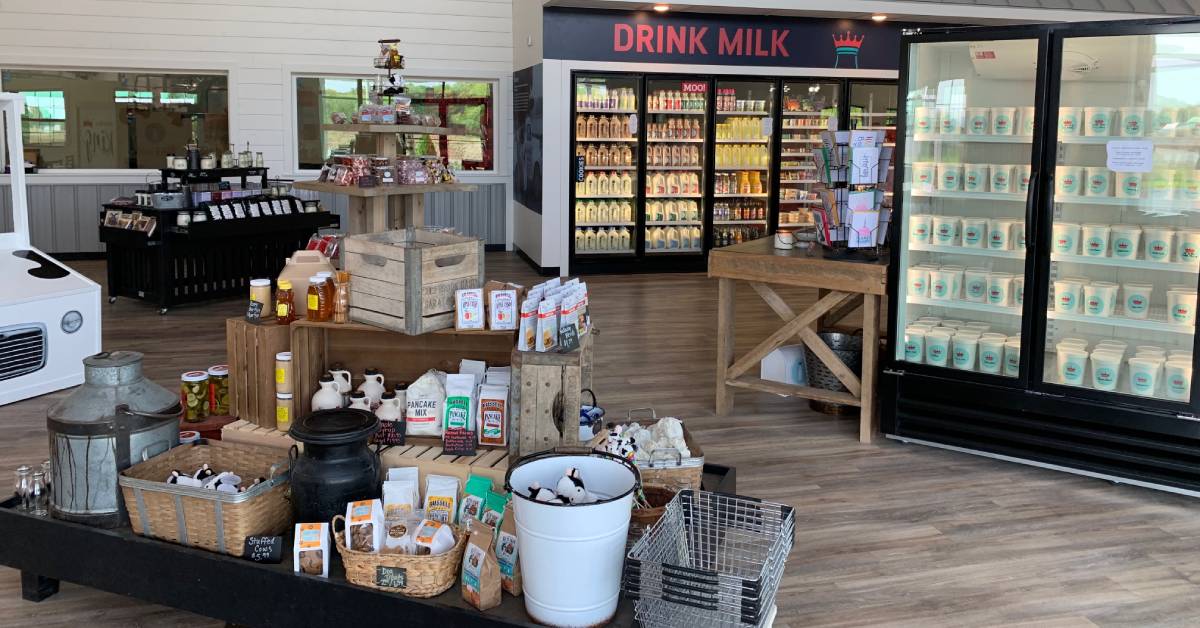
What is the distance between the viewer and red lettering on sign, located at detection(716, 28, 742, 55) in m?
10.5

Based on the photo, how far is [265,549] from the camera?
3.01m

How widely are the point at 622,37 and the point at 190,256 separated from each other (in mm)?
4580

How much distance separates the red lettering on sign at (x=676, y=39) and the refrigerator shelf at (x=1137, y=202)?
6102 mm

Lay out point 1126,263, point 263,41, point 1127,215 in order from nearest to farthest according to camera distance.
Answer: point 1126,263 → point 1127,215 → point 263,41

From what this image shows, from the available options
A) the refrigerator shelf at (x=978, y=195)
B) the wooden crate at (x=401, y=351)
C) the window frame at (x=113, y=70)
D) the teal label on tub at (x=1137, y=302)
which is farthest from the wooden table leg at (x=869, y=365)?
the window frame at (x=113, y=70)

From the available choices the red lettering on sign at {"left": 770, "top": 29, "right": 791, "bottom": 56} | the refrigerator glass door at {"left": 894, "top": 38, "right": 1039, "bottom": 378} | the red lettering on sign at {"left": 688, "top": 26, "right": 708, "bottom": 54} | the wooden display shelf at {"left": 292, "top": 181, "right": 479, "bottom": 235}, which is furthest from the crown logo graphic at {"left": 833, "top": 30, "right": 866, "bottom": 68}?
the refrigerator glass door at {"left": 894, "top": 38, "right": 1039, "bottom": 378}

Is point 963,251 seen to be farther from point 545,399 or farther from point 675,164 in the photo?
point 675,164

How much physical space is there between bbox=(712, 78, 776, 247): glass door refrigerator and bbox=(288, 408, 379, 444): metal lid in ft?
25.9

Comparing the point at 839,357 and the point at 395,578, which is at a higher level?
the point at 839,357

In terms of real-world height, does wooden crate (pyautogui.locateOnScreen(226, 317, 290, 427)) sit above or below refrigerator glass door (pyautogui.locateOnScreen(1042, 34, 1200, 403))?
below

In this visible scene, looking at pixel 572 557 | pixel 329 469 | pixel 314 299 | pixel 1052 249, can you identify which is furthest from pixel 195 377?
pixel 1052 249

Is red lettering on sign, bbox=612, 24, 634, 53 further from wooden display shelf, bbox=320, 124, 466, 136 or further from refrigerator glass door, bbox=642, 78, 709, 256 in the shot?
wooden display shelf, bbox=320, 124, 466, 136

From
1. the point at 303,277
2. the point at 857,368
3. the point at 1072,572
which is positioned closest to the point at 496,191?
the point at 857,368

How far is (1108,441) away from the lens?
4562 mm
